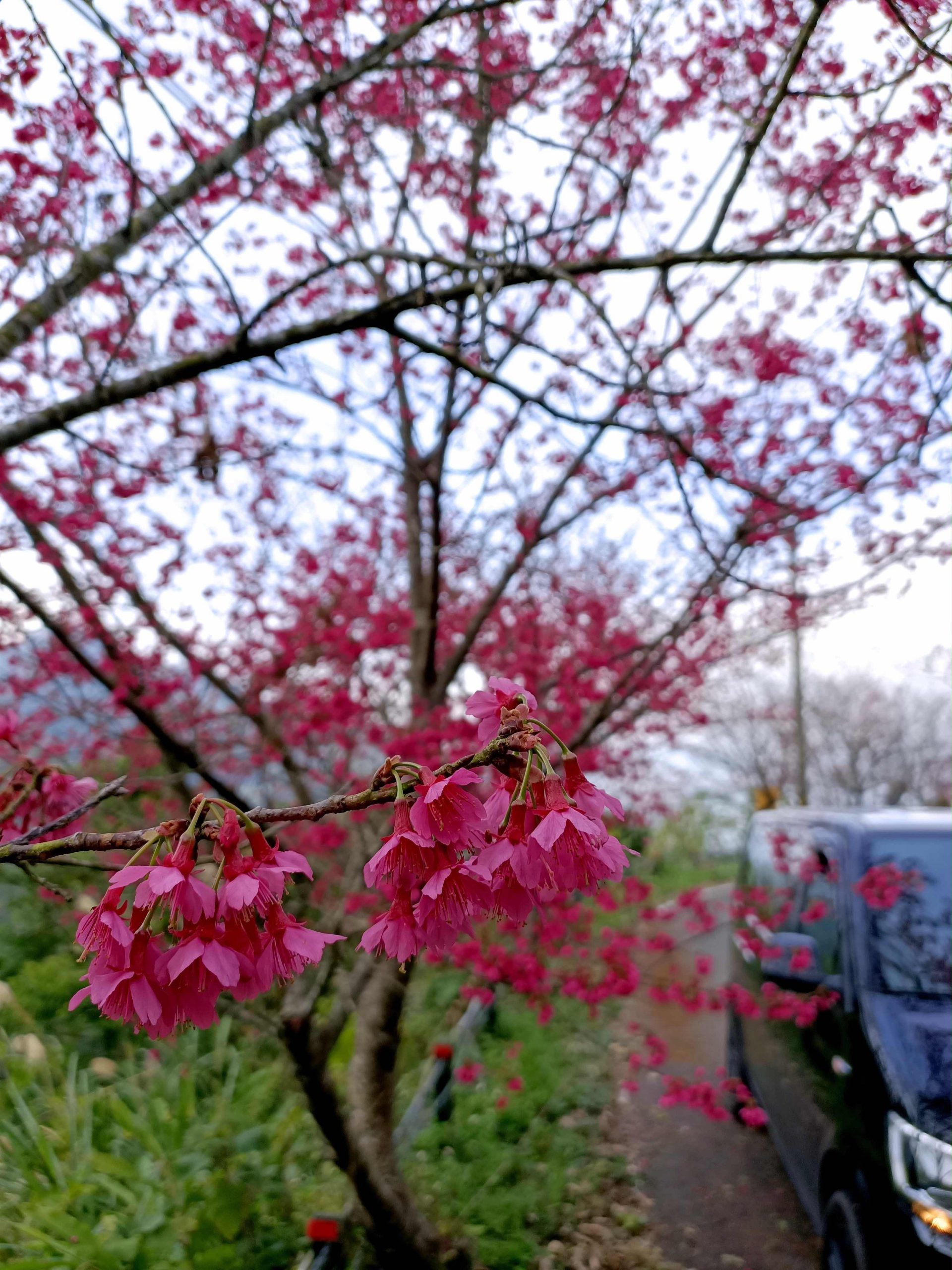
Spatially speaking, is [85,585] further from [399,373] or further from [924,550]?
[924,550]

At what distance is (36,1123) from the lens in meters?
3.21

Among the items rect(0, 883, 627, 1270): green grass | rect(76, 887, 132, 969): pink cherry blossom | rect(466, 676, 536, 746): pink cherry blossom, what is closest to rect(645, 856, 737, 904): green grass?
rect(0, 883, 627, 1270): green grass

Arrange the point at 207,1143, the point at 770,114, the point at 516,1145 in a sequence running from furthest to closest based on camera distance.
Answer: the point at 516,1145
the point at 207,1143
the point at 770,114

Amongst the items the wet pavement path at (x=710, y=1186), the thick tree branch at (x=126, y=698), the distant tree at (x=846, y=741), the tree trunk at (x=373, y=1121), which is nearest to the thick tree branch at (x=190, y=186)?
the thick tree branch at (x=126, y=698)

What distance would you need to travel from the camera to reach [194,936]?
0.95m

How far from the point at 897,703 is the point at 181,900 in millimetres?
23507

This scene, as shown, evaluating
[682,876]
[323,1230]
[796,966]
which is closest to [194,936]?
[323,1230]

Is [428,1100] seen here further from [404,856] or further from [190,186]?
[190,186]

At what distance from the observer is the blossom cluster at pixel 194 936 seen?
92cm

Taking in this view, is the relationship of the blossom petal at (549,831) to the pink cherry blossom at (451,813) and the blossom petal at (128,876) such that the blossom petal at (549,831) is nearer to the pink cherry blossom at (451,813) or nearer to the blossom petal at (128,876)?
the pink cherry blossom at (451,813)

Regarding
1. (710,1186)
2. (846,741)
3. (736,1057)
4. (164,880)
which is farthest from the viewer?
(846,741)

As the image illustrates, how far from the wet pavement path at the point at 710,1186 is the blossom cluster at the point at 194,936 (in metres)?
3.68

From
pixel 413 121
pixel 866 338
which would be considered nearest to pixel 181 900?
pixel 413 121

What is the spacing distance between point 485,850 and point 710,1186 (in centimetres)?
440
